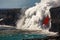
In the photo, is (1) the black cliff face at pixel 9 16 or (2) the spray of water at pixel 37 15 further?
(1) the black cliff face at pixel 9 16

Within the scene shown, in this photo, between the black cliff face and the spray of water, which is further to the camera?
the black cliff face

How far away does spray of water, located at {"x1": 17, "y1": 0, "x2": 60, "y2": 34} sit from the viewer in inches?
2737

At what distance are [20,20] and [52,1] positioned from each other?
19309 mm

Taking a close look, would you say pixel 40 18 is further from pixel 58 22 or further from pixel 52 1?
pixel 58 22

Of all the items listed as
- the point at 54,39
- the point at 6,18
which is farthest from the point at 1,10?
the point at 54,39

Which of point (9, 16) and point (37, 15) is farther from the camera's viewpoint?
point (9, 16)

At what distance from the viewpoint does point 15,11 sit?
328 ft

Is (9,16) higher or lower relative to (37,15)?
higher

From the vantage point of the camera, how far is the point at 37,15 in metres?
74.0

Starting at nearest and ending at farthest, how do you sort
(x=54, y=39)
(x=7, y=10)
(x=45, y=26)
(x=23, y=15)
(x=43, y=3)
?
1. (x=54, y=39)
2. (x=45, y=26)
3. (x=43, y=3)
4. (x=23, y=15)
5. (x=7, y=10)

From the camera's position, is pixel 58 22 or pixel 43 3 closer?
pixel 58 22

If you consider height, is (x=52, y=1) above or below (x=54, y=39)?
above

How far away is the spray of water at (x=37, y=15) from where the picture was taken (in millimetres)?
69525

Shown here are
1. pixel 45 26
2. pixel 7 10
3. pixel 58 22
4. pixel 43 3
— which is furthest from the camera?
pixel 7 10
